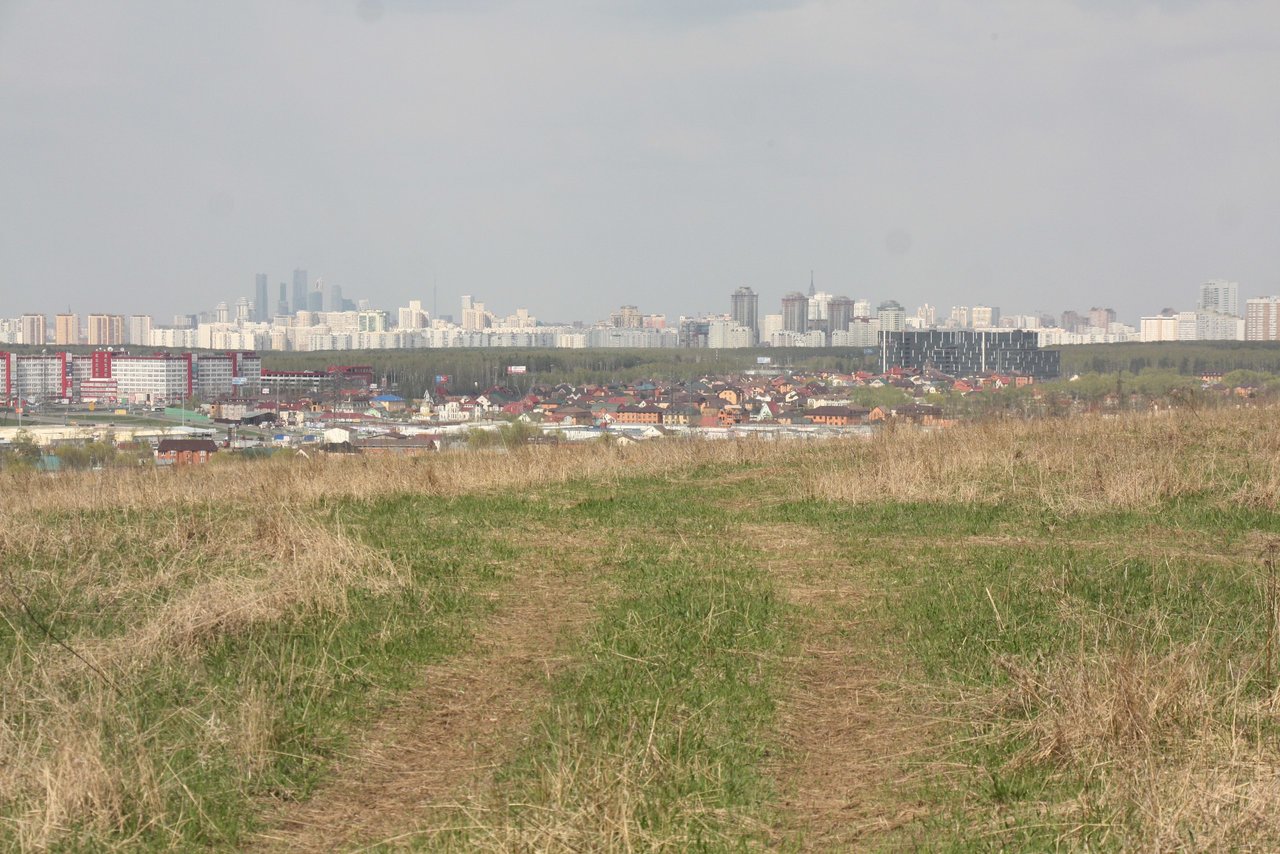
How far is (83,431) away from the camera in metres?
25.1

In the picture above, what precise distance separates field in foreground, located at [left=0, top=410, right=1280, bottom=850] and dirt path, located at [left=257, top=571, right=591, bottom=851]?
0.02m

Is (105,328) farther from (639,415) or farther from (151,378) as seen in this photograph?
(639,415)

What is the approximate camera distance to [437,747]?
441 centimetres

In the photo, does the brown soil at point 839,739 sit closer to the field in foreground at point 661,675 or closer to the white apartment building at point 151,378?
the field in foreground at point 661,675

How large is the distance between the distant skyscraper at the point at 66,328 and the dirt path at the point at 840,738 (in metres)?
115

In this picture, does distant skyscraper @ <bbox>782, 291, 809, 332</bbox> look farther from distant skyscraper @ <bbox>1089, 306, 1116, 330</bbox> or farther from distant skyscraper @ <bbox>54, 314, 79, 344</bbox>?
distant skyscraper @ <bbox>54, 314, 79, 344</bbox>

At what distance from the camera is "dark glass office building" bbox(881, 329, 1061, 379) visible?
153 ft

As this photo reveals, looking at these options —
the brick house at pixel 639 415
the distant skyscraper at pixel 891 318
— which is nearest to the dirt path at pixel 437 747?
the brick house at pixel 639 415

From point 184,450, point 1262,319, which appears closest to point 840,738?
point 184,450

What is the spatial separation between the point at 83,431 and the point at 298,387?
17.1 m

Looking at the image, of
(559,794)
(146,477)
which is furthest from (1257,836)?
(146,477)

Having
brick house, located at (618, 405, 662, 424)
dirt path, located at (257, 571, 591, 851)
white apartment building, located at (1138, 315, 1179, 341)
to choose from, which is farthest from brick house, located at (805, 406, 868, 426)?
white apartment building, located at (1138, 315, 1179, 341)

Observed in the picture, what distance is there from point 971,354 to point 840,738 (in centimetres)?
5077

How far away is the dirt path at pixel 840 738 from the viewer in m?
3.67
